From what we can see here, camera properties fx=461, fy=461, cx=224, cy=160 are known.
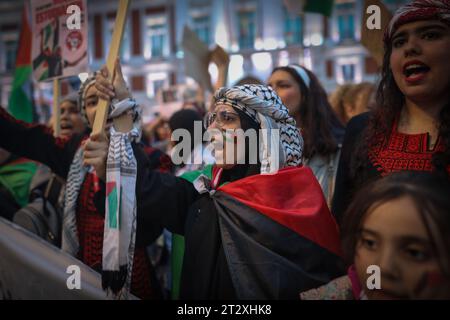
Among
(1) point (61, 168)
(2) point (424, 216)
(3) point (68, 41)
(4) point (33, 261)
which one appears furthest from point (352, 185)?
(3) point (68, 41)

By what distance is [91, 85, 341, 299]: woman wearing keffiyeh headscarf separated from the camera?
1876 millimetres

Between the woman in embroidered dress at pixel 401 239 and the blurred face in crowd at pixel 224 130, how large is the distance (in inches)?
29.0

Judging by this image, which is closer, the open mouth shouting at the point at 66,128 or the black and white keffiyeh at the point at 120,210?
the black and white keffiyeh at the point at 120,210

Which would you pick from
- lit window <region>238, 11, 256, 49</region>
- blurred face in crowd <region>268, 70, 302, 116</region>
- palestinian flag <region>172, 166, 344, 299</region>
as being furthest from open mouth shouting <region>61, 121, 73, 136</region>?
lit window <region>238, 11, 256, 49</region>

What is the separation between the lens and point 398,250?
1406 millimetres

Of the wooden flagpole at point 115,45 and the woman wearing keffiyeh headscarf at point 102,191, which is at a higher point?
the wooden flagpole at point 115,45

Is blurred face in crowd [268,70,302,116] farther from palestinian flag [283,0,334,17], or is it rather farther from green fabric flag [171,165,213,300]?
palestinian flag [283,0,334,17]

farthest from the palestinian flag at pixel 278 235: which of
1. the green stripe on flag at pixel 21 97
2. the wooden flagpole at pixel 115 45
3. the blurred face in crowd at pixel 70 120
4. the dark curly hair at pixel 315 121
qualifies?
the green stripe on flag at pixel 21 97

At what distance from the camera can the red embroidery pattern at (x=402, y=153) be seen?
6.26 feet

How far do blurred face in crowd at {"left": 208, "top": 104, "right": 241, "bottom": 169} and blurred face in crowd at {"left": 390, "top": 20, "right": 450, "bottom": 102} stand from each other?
757 mm

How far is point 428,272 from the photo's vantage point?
1381mm

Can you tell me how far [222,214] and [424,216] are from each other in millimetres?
891

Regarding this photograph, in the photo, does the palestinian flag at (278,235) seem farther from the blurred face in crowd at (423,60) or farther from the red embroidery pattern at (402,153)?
the blurred face in crowd at (423,60)

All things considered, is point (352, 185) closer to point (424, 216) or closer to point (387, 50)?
point (387, 50)
